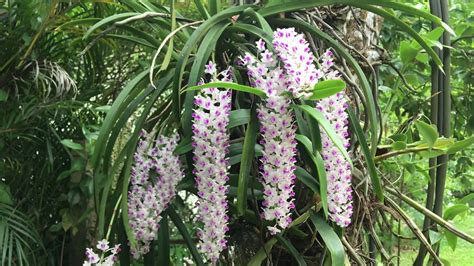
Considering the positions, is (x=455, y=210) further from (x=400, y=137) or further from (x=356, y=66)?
(x=356, y=66)

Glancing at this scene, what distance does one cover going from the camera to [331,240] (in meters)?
0.68

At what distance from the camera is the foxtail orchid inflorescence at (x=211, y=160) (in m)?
0.64

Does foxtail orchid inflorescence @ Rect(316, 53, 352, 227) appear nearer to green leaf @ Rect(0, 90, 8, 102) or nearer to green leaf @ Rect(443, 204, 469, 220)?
green leaf @ Rect(443, 204, 469, 220)

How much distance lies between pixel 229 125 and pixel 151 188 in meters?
0.15

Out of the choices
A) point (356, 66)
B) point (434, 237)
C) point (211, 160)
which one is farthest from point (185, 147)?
point (434, 237)

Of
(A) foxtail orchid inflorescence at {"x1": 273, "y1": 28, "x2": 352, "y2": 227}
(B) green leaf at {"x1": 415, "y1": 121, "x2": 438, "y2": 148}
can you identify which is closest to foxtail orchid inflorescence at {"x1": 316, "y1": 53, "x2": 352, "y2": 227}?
(A) foxtail orchid inflorescence at {"x1": 273, "y1": 28, "x2": 352, "y2": 227}

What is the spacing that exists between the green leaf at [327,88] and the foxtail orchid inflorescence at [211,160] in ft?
0.38

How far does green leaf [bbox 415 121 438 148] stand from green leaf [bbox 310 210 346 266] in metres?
0.25

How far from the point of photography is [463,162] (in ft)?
5.70

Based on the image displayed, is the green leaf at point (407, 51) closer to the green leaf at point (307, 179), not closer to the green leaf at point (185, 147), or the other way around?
the green leaf at point (307, 179)

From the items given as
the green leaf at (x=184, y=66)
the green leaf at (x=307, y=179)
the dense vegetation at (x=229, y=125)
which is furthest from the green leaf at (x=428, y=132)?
the green leaf at (x=184, y=66)

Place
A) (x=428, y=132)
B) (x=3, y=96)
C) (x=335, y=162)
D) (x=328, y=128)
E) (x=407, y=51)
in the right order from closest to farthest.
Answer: (x=328, y=128), (x=335, y=162), (x=428, y=132), (x=407, y=51), (x=3, y=96)

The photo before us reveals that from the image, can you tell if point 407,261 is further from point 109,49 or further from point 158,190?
point 158,190

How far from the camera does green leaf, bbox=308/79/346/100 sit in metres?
0.57
